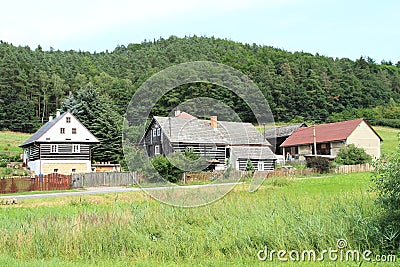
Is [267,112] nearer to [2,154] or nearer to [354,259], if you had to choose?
[354,259]

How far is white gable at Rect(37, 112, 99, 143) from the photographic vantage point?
48.6 meters

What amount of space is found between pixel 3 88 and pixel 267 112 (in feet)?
265

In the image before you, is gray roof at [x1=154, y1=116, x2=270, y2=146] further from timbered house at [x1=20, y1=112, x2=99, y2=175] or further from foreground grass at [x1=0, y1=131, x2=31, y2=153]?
foreground grass at [x1=0, y1=131, x2=31, y2=153]

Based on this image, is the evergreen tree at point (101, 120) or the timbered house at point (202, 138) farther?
the evergreen tree at point (101, 120)

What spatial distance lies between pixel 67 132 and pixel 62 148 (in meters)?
1.85

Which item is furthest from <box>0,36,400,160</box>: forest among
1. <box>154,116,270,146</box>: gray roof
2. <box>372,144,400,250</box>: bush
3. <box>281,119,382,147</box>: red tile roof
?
<box>372,144,400,250</box>: bush

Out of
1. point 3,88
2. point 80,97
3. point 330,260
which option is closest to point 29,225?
point 330,260

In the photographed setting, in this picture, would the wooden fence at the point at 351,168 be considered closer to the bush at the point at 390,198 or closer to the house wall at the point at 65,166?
the house wall at the point at 65,166

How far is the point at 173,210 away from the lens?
14820 mm

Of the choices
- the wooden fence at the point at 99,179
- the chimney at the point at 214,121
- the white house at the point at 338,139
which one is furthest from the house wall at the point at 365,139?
the chimney at the point at 214,121

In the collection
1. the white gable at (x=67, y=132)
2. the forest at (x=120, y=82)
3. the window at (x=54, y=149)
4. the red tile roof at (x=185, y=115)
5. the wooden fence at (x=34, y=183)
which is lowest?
the wooden fence at (x=34, y=183)

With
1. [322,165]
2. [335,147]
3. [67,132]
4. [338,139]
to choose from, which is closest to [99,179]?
[67,132]

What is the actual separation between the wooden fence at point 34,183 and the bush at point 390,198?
2919 centimetres

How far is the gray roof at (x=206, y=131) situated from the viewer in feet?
55.8
